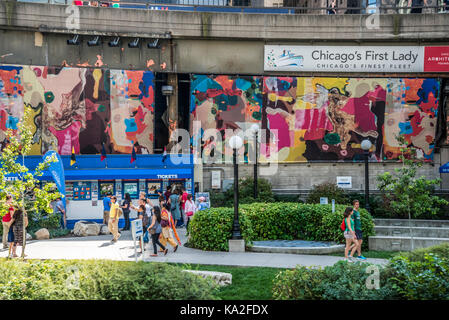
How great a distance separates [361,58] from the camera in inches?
1022

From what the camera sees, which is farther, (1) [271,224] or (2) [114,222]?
(2) [114,222]

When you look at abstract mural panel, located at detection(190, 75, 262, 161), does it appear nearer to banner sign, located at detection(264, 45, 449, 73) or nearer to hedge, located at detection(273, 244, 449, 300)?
banner sign, located at detection(264, 45, 449, 73)

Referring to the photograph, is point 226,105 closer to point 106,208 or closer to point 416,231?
point 106,208

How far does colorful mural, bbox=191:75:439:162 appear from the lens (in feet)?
84.9

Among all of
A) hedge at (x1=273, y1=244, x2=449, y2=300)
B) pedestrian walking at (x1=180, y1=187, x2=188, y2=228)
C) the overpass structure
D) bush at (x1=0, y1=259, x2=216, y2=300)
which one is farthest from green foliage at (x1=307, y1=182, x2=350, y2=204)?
bush at (x1=0, y1=259, x2=216, y2=300)

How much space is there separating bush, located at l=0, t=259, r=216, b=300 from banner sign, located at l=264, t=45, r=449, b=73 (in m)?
18.8

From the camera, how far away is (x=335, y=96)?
2609 centimetres

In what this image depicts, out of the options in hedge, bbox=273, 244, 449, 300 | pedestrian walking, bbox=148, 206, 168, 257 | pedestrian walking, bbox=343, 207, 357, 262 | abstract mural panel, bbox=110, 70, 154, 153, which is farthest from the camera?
abstract mural panel, bbox=110, 70, 154, 153

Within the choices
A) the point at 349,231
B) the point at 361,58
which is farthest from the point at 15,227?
the point at 361,58

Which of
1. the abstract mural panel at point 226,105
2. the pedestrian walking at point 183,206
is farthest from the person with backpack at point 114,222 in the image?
the abstract mural panel at point 226,105

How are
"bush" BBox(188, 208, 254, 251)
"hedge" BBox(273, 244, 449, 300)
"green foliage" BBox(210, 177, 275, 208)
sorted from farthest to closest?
"green foliage" BBox(210, 177, 275, 208)
"bush" BBox(188, 208, 254, 251)
"hedge" BBox(273, 244, 449, 300)

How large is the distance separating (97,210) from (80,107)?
5.47 m

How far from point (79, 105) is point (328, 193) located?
12.9m

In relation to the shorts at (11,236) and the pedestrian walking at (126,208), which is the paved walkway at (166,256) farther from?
the pedestrian walking at (126,208)
